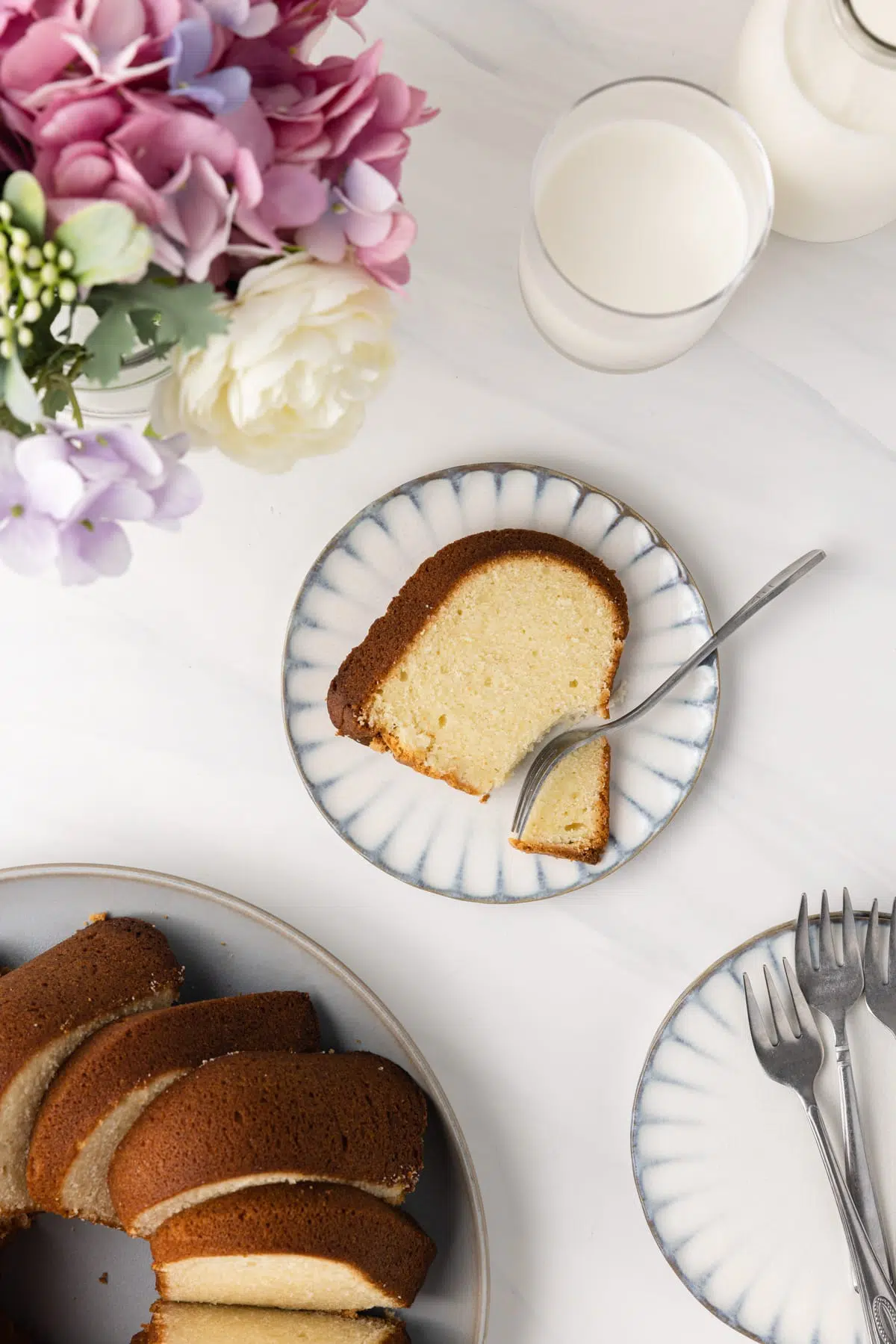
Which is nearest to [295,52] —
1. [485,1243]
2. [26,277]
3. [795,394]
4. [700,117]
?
[26,277]

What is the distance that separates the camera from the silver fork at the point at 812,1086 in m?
1.09

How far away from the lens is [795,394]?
1.13 m

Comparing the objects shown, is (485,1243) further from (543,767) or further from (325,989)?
(543,767)

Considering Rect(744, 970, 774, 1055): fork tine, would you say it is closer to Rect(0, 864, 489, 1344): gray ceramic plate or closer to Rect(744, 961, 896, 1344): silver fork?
Rect(744, 961, 896, 1344): silver fork

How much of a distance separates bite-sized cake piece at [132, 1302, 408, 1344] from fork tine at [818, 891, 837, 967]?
1.85 ft

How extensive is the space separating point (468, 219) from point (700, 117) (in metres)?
0.25

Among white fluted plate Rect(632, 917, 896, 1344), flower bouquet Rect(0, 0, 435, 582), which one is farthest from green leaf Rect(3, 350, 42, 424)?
white fluted plate Rect(632, 917, 896, 1344)

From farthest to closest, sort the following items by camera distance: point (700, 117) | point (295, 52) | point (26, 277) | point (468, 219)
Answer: point (468, 219), point (700, 117), point (295, 52), point (26, 277)

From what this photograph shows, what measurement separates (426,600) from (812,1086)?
2.05 feet

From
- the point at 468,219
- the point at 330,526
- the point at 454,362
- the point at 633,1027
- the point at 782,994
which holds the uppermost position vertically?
the point at 468,219

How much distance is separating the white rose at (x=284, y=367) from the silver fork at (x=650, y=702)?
18.2 inches

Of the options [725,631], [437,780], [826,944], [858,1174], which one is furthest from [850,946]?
[437,780]

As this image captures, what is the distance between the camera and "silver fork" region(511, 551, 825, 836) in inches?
43.6

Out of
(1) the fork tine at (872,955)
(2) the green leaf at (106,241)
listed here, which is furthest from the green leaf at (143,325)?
(1) the fork tine at (872,955)
